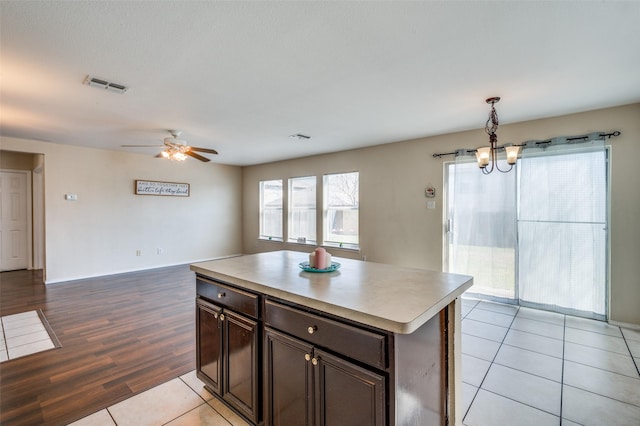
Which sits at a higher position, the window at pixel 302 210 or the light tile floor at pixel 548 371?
the window at pixel 302 210

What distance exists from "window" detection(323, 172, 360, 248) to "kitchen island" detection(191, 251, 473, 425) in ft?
11.8

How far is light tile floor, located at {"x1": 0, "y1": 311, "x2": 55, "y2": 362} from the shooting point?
8.75 ft

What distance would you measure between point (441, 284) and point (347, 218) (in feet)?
13.5

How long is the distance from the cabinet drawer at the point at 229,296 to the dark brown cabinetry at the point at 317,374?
12 cm

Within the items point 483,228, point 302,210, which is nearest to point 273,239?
point 302,210

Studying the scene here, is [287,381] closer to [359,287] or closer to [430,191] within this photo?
[359,287]

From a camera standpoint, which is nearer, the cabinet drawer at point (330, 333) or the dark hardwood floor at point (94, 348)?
the cabinet drawer at point (330, 333)

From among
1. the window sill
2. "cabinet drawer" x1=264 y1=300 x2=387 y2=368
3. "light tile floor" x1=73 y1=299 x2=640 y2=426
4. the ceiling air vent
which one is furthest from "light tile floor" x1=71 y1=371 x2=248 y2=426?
the window sill

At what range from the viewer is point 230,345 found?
1.81 metres

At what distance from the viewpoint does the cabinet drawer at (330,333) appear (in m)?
1.15

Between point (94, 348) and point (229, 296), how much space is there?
6.52 feet

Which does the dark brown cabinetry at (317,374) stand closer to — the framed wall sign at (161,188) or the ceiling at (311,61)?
the ceiling at (311,61)

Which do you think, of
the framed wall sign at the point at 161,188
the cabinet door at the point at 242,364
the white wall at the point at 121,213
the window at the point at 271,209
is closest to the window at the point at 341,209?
the window at the point at 271,209

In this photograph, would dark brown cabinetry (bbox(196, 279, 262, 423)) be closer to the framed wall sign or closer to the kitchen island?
the kitchen island
